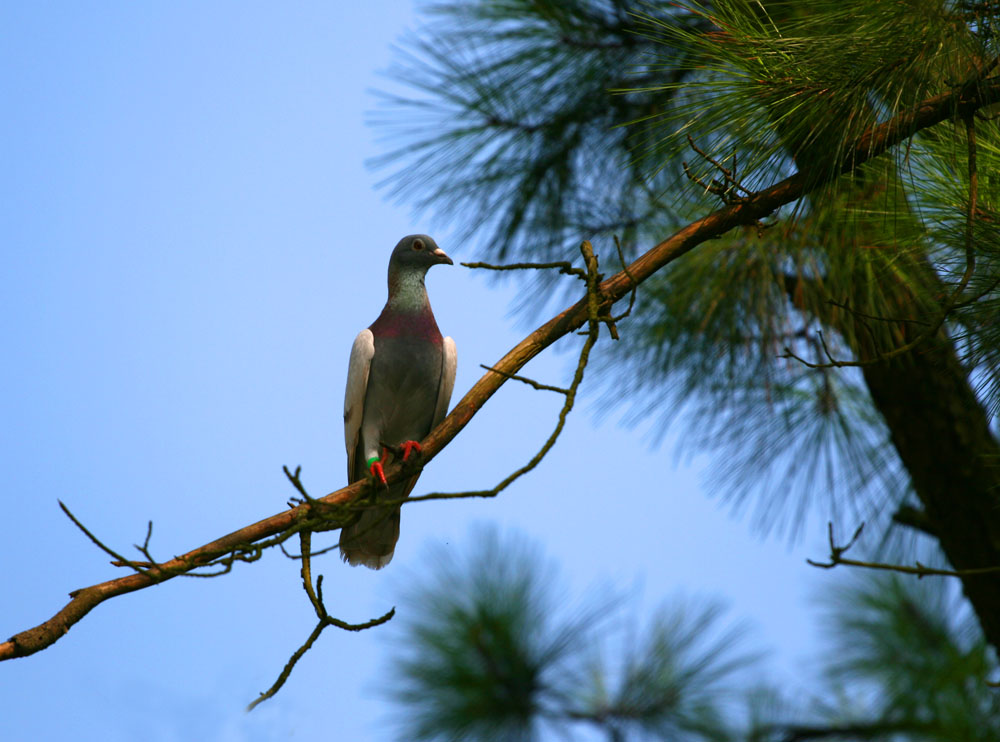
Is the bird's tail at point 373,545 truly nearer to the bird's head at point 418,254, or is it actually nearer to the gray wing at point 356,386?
the gray wing at point 356,386

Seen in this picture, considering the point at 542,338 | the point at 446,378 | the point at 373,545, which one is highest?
the point at 446,378

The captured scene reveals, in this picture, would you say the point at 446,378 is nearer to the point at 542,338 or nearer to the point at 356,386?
the point at 356,386

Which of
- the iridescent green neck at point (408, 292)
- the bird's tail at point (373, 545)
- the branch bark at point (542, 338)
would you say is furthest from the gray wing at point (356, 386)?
the branch bark at point (542, 338)

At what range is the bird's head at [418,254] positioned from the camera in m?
2.71

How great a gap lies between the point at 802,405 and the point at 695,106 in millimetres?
1938

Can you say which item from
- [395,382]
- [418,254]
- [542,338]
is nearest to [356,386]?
[395,382]

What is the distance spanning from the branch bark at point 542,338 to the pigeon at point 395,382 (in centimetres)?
63

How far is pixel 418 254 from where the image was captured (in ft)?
8.89

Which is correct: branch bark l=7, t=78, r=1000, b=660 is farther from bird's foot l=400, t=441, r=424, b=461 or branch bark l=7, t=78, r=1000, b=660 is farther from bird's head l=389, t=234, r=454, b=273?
bird's head l=389, t=234, r=454, b=273

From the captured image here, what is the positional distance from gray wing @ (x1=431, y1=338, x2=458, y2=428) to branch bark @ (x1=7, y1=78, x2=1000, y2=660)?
700 millimetres

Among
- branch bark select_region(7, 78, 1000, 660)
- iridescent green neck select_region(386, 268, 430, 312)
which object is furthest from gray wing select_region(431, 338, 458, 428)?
branch bark select_region(7, 78, 1000, 660)

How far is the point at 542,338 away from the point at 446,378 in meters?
0.81

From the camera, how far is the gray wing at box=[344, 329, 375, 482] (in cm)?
261

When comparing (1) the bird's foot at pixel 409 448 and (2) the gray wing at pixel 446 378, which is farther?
(2) the gray wing at pixel 446 378
